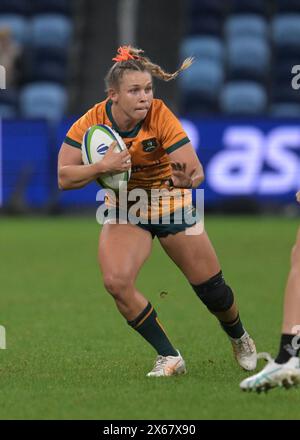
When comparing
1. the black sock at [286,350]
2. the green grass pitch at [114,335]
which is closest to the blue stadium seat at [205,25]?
the green grass pitch at [114,335]

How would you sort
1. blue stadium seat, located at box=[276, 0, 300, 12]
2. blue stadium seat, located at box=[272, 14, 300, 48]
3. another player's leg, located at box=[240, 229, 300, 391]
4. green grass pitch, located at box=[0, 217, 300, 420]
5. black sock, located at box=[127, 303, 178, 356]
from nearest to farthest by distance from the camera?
green grass pitch, located at box=[0, 217, 300, 420], another player's leg, located at box=[240, 229, 300, 391], black sock, located at box=[127, 303, 178, 356], blue stadium seat, located at box=[272, 14, 300, 48], blue stadium seat, located at box=[276, 0, 300, 12]

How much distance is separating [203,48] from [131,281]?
14614 millimetres

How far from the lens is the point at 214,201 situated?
16281 mm

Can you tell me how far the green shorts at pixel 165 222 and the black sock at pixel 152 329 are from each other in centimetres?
41

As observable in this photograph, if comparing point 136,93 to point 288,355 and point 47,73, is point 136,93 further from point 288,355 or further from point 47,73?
point 47,73

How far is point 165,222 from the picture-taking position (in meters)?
6.19

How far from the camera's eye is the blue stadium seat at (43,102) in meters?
18.7

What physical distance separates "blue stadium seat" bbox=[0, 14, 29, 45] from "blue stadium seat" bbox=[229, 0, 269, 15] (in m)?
3.84

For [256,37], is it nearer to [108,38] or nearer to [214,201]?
[108,38]

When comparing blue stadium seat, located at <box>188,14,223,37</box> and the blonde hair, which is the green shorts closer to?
the blonde hair

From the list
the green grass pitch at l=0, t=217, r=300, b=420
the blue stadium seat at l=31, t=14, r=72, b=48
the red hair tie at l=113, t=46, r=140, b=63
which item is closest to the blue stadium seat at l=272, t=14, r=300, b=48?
the blue stadium seat at l=31, t=14, r=72, b=48

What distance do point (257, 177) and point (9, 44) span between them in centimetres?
501

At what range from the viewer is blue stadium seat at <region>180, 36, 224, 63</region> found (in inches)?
792

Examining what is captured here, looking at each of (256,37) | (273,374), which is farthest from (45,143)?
(273,374)
